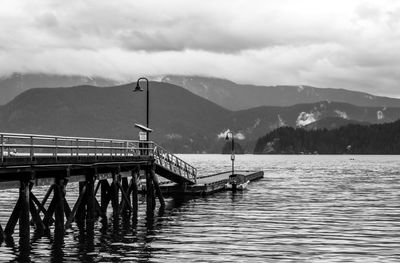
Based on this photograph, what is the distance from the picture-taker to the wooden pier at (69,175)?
32.9m

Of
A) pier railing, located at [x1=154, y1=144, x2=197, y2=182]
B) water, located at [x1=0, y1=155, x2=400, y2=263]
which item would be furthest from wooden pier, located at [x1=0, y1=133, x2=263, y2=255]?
water, located at [x1=0, y1=155, x2=400, y2=263]

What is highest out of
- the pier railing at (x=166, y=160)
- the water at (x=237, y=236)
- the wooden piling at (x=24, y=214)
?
the pier railing at (x=166, y=160)

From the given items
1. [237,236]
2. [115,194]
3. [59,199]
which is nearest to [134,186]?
[115,194]

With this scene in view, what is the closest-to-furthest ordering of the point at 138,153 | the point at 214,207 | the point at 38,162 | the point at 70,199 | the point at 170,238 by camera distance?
the point at 38,162
the point at 170,238
the point at 138,153
the point at 214,207
the point at 70,199

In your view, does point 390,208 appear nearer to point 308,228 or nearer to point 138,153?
point 308,228

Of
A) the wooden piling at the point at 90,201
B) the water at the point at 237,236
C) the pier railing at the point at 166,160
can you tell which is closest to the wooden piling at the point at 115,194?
the water at the point at 237,236

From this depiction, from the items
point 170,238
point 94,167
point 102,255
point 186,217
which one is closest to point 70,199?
point 186,217

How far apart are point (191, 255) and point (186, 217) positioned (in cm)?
1717

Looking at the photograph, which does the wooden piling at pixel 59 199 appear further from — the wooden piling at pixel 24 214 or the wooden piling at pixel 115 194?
the wooden piling at pixel 115 194

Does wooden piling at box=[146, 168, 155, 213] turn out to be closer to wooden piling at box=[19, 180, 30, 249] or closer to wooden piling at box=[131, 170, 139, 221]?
wooden piling at box=[131, 170, 139, 221]

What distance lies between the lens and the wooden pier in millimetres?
32906

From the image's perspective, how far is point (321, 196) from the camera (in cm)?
7212

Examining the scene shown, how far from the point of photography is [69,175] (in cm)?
3781

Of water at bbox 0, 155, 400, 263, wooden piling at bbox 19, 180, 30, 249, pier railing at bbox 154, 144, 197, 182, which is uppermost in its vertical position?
pier railing at bbox 154, 144, 197, 182
